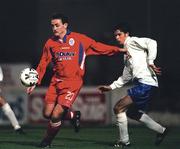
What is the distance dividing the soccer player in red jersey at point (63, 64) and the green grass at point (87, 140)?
504 millimetres

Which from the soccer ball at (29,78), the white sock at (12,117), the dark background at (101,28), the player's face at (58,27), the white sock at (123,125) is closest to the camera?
the soccer ball at (29,78)

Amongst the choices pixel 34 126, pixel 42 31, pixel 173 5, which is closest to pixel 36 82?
pixel 34 126

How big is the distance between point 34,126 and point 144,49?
23.1 ft

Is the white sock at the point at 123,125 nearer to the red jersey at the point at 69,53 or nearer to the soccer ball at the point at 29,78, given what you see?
the red jersey at the point at 69,53

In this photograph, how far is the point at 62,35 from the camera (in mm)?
11844

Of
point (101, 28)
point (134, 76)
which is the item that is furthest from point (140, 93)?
point (101, 28)

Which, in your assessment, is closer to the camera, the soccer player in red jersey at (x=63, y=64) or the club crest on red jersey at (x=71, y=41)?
the soccer player in red jersey at (x=63, y=64)

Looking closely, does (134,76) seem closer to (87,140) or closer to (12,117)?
(87,140)

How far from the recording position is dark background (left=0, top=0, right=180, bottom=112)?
2231 centimetres

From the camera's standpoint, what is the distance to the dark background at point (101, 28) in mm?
22312

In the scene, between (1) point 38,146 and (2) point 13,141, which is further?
(2) point 13,141

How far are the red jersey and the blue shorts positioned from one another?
0.67 meters

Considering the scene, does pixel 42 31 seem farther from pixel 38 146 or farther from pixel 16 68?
pixel 38 146

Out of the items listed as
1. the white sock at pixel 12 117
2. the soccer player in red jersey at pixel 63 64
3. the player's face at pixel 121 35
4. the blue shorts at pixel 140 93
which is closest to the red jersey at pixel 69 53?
the soccer player in red jersey at pixel 63 64
